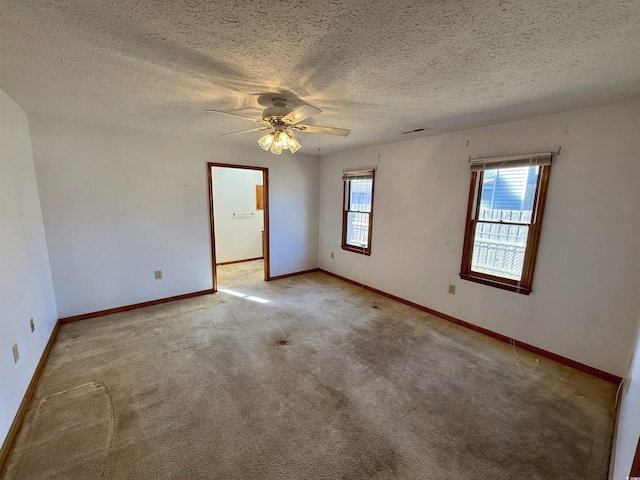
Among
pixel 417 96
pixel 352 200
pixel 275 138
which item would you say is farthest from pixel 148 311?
pixel 417 96

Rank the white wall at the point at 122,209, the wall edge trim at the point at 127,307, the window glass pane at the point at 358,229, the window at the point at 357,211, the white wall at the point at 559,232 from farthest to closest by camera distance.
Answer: the window glass pane at the point at 358,229 → the window at the point at 357,211 → the wall edge trim at the point at 127,307 → the white wall at the point at 122,209 → the white wall at the point at 559,232

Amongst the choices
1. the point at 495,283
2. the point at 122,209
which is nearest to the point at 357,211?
the point at 495,283

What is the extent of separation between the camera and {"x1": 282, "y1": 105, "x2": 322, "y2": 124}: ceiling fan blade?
5.86ft

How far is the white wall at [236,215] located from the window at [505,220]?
13.8ft

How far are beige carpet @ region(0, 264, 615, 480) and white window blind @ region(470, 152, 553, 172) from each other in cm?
186

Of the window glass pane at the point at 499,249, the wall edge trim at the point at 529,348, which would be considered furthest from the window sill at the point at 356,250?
the window glass pane at the point at 499,249

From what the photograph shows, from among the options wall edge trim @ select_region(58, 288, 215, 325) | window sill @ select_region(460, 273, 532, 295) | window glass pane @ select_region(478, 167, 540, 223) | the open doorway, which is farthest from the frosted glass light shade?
the open doorway

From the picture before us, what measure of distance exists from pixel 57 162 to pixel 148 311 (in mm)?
1951

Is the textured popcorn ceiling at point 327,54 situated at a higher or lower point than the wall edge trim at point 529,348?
higher

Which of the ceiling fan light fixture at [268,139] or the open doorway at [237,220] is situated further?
the open doorway at [237,220]

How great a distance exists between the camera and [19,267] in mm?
2115

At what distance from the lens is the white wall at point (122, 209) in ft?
9.58

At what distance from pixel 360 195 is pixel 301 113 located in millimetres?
2728

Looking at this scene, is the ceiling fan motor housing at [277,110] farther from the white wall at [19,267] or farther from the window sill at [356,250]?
the window sill at [356,250]
